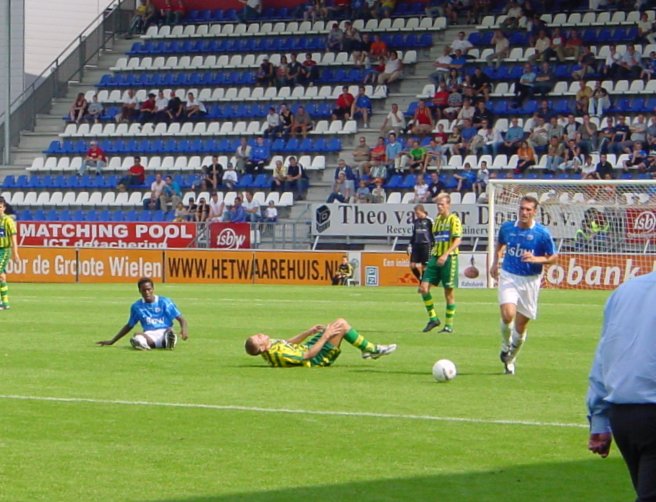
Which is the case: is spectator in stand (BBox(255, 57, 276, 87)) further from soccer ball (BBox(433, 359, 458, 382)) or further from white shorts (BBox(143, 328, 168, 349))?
soccer ball (BBox(433, 359, 458, 382))

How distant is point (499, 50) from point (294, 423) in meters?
32.8

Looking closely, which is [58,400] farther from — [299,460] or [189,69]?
[189,69]

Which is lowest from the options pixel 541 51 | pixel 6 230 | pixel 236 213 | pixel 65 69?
pixel 6 230

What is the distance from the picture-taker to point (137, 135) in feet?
150

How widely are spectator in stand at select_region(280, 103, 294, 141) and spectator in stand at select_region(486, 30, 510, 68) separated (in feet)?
22.1

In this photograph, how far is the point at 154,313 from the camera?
17.7 meters

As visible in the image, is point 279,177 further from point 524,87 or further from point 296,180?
point 524,87

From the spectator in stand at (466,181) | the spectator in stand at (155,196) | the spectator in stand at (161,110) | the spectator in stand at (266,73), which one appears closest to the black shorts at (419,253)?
the spectator in stand at (466,181)

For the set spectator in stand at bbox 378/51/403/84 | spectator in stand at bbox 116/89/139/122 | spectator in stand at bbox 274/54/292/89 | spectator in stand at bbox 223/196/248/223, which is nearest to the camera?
spectator in stand at bbox 223/196/248/223

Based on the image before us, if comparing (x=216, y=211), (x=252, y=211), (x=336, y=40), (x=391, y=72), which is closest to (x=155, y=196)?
(x=216, y=211)

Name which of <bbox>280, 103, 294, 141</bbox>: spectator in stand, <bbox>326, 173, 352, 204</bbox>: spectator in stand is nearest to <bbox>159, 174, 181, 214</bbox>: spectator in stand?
<bbox>280, 103, 294, 141</bbox>: spectator in stand

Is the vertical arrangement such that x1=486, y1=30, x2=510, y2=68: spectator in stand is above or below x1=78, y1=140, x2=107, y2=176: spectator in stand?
above

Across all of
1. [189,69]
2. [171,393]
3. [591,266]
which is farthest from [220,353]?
[189,69]

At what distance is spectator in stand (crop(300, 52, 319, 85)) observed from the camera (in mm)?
45438
